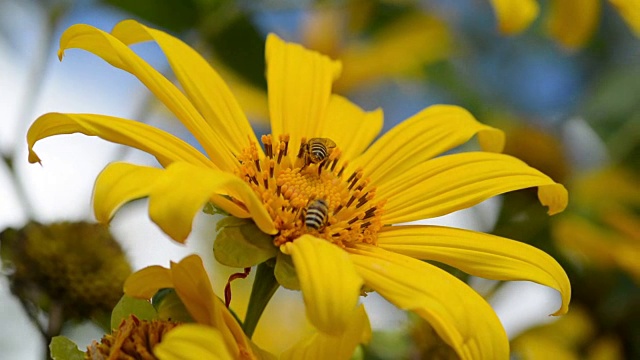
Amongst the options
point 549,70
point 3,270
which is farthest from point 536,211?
point 549,70

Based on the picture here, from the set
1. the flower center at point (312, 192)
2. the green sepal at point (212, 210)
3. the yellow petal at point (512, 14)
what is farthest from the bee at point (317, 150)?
the yellow petal at point (512, 14)

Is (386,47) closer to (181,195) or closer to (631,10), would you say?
(631,10)

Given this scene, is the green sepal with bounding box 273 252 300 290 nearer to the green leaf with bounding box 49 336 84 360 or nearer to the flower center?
the flower center

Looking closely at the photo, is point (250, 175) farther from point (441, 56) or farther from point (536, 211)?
point (441, 56)

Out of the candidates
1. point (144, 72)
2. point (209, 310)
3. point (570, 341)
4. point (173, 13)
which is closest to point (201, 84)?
point (144, 72)

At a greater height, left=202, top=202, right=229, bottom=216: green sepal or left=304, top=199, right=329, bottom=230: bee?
left=202, top=202, right=229, bottom=216: green sepal

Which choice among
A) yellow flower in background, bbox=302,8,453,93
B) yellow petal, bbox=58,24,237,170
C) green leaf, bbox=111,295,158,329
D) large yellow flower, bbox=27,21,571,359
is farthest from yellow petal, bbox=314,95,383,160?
yellow flower in background, bbox=302,8,453,93

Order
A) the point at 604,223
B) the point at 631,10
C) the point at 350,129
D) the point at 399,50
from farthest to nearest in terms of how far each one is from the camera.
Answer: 1. the point at 399,50
2. the point at 604,223
3. the point at 631,10
4. the point at 350,129
